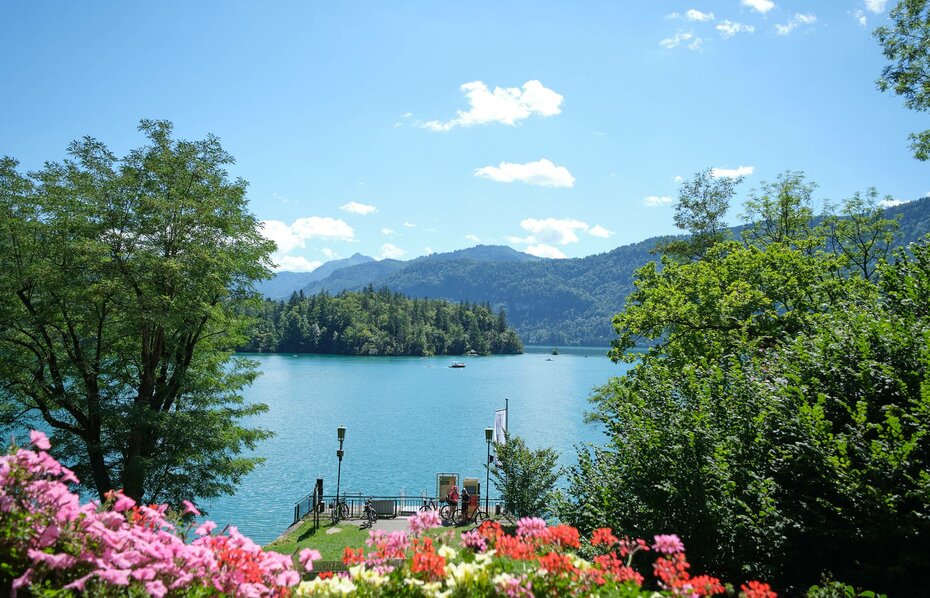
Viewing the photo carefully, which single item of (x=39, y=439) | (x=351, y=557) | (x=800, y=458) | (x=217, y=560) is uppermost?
(x=39, y=439)

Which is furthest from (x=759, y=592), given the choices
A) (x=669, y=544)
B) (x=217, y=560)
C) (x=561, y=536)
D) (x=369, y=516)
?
(x=369, y=516)

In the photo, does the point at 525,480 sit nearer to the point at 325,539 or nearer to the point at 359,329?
the point at 325,539

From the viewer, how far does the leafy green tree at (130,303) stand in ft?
48.8

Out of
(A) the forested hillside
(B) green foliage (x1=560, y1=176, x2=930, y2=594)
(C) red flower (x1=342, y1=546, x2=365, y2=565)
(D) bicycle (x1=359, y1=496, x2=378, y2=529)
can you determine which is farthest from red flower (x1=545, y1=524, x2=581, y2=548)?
(A) the forested hillside

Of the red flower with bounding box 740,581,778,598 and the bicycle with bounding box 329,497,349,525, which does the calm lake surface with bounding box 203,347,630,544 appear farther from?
the red flower with bounding box 740,581,778,598

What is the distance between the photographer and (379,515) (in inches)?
899

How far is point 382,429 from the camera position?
159 ft

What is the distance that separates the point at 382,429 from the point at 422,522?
47.0 metres

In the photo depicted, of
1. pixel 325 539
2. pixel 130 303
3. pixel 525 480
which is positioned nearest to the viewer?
pixel 130 303

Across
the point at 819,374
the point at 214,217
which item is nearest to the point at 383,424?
the point at 214,217

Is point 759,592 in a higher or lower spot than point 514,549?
lower

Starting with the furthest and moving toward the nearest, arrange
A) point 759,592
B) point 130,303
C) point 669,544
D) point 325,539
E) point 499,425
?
point 499,425, point 325,539, point 130,303, point 669,544, point 759,592

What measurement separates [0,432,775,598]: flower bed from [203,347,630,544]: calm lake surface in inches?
632

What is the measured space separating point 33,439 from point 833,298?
16.8 metres
